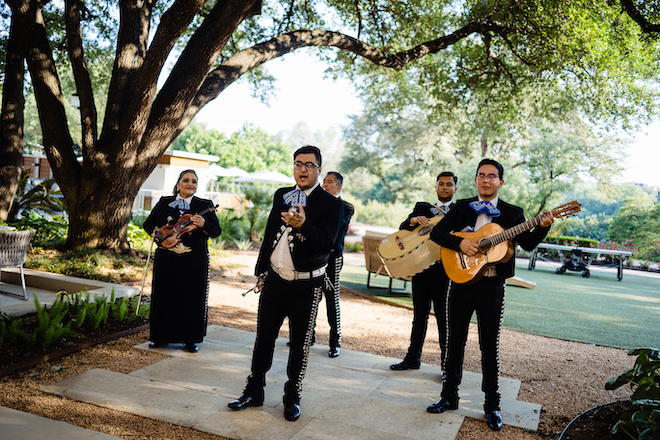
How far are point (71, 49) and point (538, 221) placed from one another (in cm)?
919

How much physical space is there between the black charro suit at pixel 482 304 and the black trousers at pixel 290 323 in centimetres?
116

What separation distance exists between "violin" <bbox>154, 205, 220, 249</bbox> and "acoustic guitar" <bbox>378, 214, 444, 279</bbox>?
2254mm

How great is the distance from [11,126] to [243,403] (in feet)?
33.5

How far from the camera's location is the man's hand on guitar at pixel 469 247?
4023mm

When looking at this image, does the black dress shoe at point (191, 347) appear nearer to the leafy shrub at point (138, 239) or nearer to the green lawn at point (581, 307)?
the green lawn at point (581, 307)

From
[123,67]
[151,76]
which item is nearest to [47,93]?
[123,67]

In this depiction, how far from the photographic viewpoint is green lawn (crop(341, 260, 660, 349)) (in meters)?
7.96

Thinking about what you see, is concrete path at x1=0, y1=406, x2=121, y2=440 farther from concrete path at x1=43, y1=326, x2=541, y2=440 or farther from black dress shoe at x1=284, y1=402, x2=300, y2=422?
black dress shoe at x1=284, y1=402, x2=300, y2=422

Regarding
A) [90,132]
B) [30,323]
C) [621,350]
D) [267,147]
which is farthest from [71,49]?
[267,147]

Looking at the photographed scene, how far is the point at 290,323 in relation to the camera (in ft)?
13.2

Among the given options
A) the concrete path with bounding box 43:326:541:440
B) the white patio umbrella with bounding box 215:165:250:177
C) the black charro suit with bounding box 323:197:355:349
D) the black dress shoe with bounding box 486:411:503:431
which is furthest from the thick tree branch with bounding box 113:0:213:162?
the white patio umbrella with bounding box 215:165:250:177

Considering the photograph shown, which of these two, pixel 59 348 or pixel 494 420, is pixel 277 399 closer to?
pixel 494 420

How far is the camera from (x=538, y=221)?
390cm

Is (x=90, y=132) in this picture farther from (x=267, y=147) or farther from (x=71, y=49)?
(x=267, y=147)
